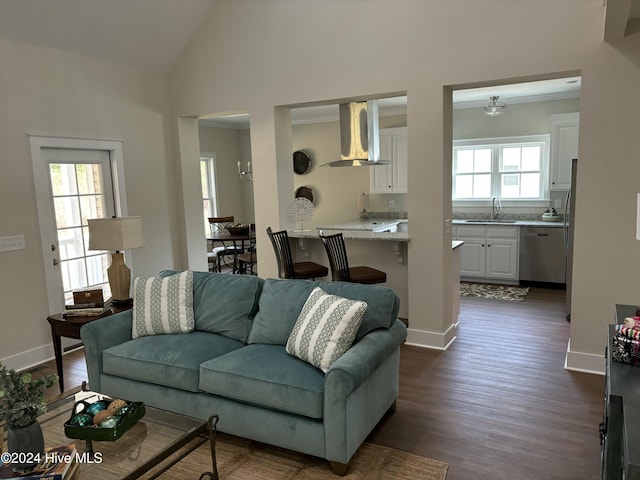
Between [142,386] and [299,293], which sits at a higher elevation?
[299,293]

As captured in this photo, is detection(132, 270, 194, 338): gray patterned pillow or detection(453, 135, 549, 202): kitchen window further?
detection(453, 135, 549, 202): kitchen window

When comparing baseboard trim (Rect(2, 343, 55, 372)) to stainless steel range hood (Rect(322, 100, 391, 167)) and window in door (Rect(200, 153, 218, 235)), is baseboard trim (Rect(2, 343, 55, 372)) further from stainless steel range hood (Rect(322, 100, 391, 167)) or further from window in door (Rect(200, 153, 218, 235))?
window in door (Rect(200, 153, 218, 235))

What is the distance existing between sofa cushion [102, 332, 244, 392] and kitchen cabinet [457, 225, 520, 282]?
442 cm

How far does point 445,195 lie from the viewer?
13.3 ft

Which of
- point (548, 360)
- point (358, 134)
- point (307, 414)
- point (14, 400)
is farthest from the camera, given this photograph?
point (358, 134)

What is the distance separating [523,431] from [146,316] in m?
2.50

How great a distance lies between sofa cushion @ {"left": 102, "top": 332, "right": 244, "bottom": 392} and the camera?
278 centimetres

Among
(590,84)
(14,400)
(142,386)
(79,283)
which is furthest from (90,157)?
(590,84)

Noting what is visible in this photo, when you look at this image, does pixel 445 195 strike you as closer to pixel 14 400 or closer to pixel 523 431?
pixel 523 431

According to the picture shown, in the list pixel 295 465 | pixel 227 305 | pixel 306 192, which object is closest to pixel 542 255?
pixel 306 192

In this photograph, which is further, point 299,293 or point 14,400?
point 299,293

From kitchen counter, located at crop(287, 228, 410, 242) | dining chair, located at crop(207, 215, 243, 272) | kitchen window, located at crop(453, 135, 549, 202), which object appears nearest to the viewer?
kitchen counter, located at crop(287, 228, 410, 242)

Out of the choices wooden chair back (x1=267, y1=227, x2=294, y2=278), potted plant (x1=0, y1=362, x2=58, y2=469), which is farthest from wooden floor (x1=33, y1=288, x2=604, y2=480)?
potted plant (x1=0, y1=362, x2=58, y2=469)

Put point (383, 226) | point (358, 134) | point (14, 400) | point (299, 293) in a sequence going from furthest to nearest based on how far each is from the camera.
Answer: point (383, 226) → point (358, 134) → point (299, 293) → point (14, 400)
